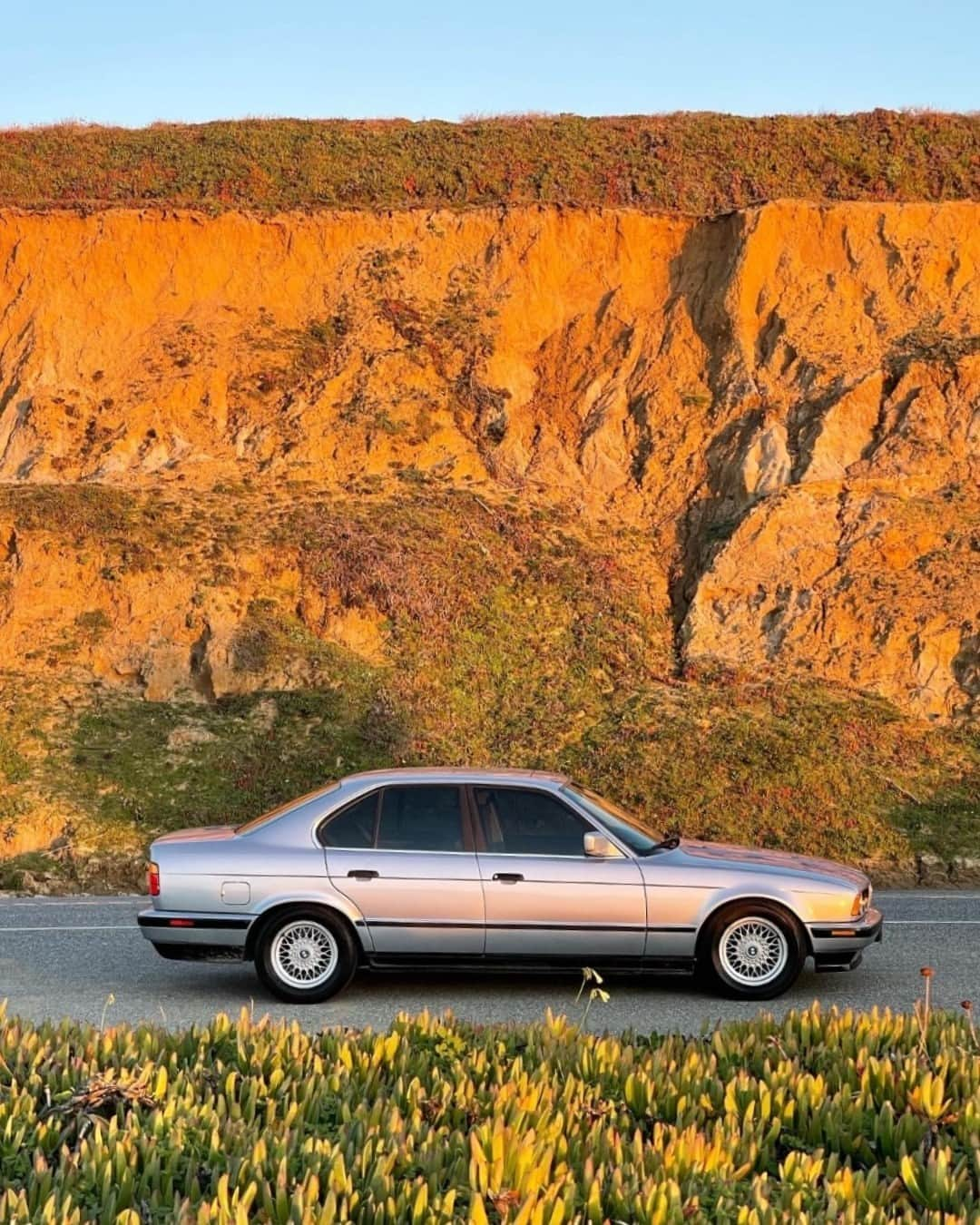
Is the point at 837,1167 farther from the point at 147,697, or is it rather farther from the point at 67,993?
Result: the point at 147,697

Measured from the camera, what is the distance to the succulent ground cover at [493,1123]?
11.8 feet

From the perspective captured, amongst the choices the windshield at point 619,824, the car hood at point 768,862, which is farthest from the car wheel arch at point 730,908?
the windshield at point 619,824

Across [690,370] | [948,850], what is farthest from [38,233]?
[948,850]

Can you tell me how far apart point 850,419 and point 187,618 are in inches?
473

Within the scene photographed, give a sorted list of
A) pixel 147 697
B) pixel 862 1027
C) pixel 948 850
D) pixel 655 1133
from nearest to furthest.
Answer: pixel 655 1133 → pixel 862 1027 → pixel 948 850 → pixel 147 697

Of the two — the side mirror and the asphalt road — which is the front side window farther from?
the asphalt road

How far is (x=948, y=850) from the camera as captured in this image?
57.4ft

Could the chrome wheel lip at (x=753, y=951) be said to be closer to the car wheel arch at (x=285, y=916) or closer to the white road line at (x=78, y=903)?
the car wheel arch at (x=285, y=916)

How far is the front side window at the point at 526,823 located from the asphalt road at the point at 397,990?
3.32ft

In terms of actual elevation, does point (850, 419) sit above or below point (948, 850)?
above

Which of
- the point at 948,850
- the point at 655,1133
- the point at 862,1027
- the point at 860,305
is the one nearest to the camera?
the point at 655,1133

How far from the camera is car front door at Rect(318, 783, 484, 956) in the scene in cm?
934

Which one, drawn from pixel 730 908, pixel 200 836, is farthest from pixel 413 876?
pixel 730 908

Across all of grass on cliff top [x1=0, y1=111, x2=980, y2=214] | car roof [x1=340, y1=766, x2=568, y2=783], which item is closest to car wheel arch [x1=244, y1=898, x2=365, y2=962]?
car roof [x1=340, y1=766, x2=568, y2=783]
